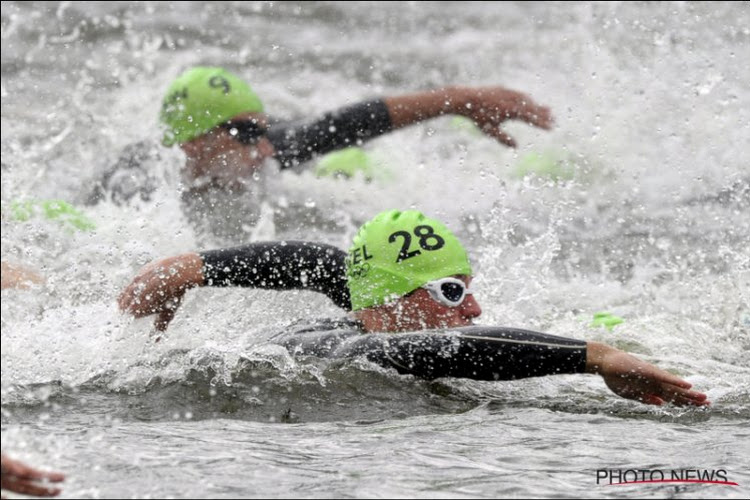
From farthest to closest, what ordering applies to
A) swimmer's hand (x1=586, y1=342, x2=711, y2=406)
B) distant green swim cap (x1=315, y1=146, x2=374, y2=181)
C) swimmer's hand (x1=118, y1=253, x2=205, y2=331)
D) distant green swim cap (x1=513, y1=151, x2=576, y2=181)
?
distant green swim cap (x1=315, y1=146, x2=374, y2=181) → distant green swim cap (x1=513, y1=151, x2=576, y2=181) → swimmer's hand (x1=118, y1=253, x2=205, y2=331) → swimmer's hand (x1=586, y1=342, x2=711, y2=406)

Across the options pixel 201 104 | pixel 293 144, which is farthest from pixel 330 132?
pixel 201 104

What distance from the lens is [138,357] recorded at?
6.02 metres

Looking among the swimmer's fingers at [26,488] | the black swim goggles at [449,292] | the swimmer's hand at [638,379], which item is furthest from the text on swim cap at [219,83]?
the swimmer's fingers at [26,488]

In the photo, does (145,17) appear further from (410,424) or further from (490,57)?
(410,424)

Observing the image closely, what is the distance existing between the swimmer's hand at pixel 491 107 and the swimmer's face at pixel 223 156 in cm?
154

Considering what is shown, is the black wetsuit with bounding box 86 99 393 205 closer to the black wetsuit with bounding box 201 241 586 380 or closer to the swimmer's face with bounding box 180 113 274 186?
the swimmer's face with bounding box 180 113 274 186

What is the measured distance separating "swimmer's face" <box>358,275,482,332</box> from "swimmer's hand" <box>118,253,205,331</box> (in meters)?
0.89

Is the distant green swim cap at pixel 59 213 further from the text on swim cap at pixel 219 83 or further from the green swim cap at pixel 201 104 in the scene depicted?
the text on swim cap at pixel 219 83

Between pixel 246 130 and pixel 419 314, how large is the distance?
129 inches

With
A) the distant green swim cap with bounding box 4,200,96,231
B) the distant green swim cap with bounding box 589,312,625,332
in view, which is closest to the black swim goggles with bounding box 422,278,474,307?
the distant green swim cap with bounding box 589,312,625,332

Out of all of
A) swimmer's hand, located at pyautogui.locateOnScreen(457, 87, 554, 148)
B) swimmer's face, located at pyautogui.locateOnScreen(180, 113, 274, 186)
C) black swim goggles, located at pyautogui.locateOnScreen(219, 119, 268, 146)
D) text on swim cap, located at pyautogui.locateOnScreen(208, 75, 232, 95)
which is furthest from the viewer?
text on swim cap, located at pyautogui.locateOnScreen(208, 75, 232, 95)

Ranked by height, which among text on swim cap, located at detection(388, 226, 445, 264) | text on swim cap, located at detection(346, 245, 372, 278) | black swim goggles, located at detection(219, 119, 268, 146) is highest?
black swim goggles, located at detection(219, 119, 268, 146)

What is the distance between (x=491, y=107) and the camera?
730 centimetres

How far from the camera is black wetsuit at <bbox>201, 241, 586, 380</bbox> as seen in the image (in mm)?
5434
